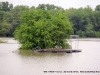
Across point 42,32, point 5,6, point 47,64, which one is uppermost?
point 5,6

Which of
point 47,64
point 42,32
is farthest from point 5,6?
point 47,64

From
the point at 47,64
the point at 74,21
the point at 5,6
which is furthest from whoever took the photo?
the point at 5,6

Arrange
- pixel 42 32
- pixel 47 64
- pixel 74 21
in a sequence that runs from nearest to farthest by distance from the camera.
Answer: pixel 47 64 → pixel 42 32 → pixel 74 21

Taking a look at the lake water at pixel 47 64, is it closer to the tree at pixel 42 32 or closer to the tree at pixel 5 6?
the tree at pixel 42 32

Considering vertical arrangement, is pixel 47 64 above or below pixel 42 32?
below

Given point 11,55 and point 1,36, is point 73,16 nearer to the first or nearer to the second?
point 1,36

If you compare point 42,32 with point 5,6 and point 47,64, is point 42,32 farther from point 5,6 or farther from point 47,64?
point 5,6

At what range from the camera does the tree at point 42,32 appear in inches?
1908

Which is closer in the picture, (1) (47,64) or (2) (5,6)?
(1) (47,64)

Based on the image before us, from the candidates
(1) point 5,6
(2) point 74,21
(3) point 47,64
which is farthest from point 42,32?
(1) point 5,6

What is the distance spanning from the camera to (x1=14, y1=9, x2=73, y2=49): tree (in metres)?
48.5

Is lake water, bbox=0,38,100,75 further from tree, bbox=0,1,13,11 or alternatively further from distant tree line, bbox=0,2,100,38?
tree, bbox=0,1,13,11

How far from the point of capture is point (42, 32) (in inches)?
1912

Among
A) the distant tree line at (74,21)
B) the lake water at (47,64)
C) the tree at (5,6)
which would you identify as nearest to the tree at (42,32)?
the lake water at (47,64)
